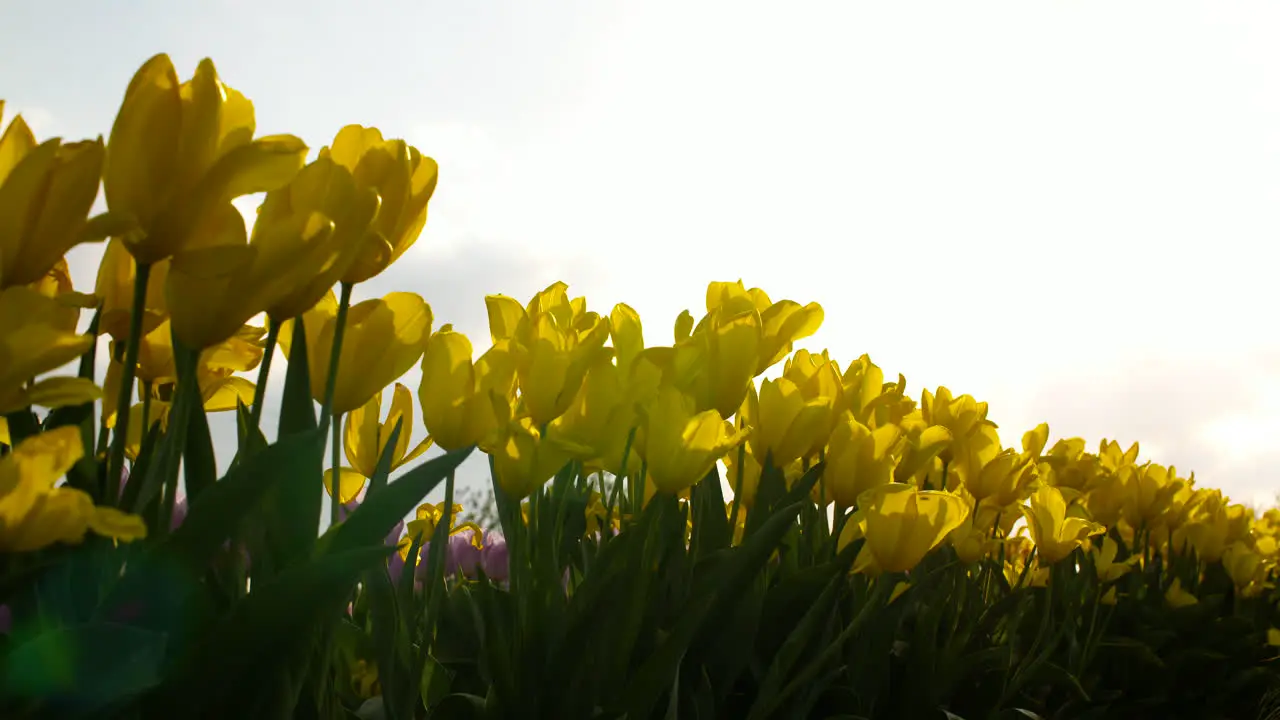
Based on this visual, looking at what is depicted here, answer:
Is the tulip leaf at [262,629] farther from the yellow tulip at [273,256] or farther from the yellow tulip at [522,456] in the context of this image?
the yellow tulip at [522,456]

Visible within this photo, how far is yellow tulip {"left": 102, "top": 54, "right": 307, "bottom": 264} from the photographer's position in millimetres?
688

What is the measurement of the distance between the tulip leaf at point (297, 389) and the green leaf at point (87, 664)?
0.29 metres

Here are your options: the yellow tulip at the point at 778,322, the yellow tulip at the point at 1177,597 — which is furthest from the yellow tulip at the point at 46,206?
the yellow tulip at the point at 1177,597

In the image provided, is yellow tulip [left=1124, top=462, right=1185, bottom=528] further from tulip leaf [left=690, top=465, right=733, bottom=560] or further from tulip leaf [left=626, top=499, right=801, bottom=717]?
tulip leaf [left=626, top=499, right=801, bottom=717]

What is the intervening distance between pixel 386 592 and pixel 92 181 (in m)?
0.47

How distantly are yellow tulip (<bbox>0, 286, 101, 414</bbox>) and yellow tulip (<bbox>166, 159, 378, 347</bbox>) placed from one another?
0.09m

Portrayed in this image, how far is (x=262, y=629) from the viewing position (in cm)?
70

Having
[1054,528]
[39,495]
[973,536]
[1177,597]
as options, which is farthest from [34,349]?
[1177,597]

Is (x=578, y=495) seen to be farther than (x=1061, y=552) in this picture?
No

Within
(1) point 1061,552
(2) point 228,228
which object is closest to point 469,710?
(2) point 228,228

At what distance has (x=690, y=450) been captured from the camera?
1166 mm

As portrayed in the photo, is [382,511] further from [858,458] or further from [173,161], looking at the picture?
[858,458]

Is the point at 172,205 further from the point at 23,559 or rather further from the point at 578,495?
the point at 578,495

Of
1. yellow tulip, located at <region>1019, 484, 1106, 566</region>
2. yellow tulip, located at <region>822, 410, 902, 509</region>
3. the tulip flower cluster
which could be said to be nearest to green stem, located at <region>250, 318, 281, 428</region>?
the tulip flower cluster
